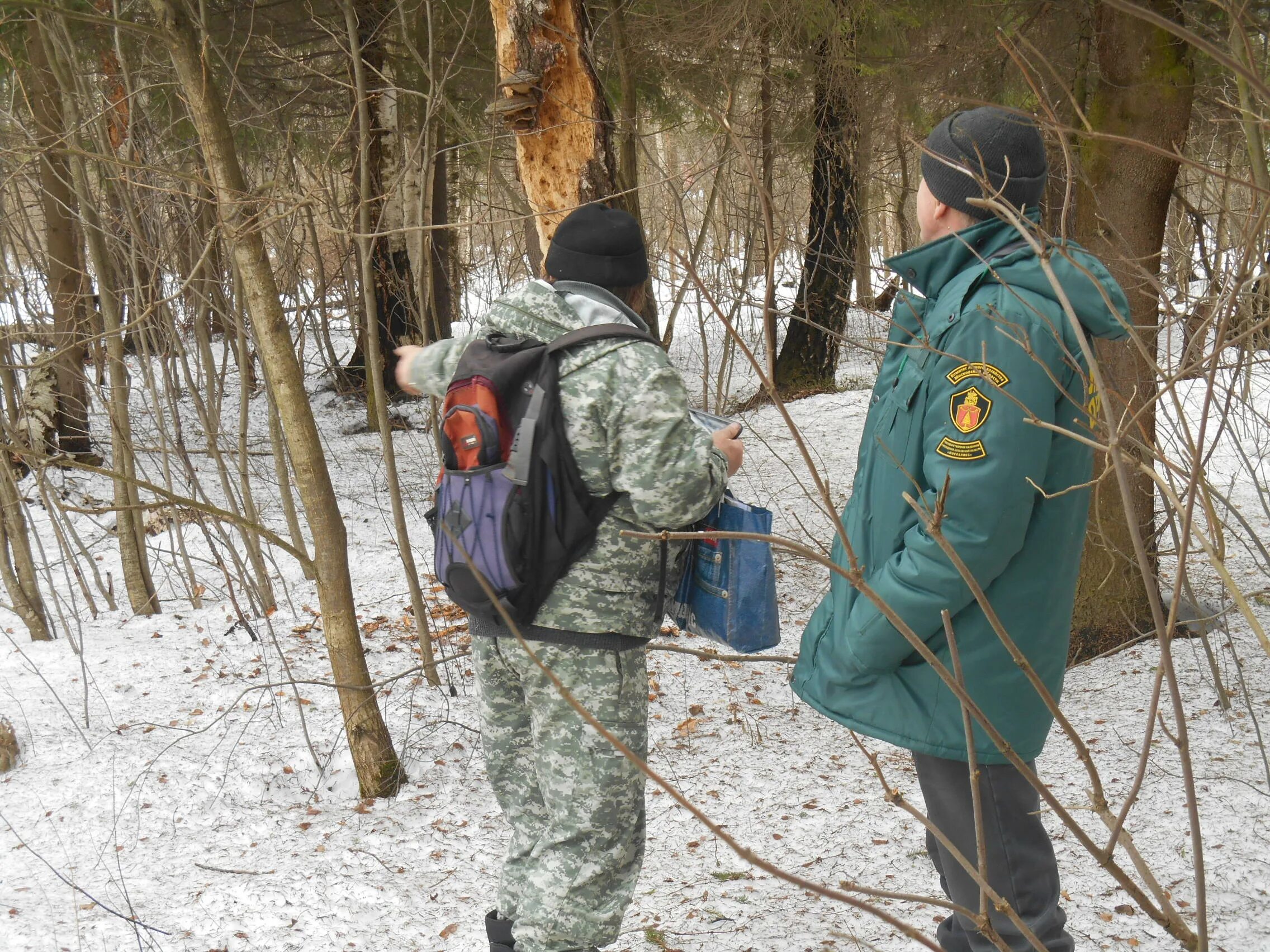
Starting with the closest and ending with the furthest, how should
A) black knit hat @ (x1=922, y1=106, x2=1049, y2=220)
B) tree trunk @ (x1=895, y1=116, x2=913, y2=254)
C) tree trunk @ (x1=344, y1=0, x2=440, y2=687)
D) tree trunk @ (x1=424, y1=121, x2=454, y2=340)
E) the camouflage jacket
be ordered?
black knit hat @ (x1=922, y1=106, x2=1049, y2=220) < the camouflage jacket < tree trunk @ (x1=344, y1=0, x2=440, y2=687) < tree trunk @ (x1=895, y1=116, x2=913, y2=254) < tree trunk @ (x1=424, y1=121, x2=454, y2=340)

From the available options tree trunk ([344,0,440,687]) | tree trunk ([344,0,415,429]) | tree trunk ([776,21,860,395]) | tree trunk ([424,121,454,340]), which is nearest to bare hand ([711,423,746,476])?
tree trunk ([344,0,440,687])

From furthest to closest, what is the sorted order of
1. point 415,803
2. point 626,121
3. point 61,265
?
point 61,265, point 626,121, point 415,803

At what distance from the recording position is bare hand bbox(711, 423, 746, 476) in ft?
6.93

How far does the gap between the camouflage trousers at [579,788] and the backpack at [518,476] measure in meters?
0.17

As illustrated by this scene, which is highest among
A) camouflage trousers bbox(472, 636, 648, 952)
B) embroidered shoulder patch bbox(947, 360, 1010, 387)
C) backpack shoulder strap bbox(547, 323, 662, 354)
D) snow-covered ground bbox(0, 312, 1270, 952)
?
backpack shoulder strap bbox(547, 323, 662, 354)

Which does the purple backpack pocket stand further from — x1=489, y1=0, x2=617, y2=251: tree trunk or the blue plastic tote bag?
x1=489, y1=0, x2=617, y2=251: tree trunk

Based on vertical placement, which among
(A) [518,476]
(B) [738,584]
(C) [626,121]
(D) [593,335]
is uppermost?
(C) [626,121]

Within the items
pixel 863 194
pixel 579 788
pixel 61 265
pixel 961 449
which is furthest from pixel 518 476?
pixel 863 194

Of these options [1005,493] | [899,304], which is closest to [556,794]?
[1005,493]

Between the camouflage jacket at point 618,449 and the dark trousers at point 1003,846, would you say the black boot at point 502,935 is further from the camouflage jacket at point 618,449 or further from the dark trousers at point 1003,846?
the dark trousers at point 1003,846

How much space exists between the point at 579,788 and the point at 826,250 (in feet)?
28.3

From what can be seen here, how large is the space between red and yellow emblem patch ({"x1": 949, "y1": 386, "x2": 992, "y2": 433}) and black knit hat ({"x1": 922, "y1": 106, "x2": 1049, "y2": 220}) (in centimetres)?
37

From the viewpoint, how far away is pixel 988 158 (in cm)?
179

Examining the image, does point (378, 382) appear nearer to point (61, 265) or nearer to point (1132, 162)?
point (1132, 162)
